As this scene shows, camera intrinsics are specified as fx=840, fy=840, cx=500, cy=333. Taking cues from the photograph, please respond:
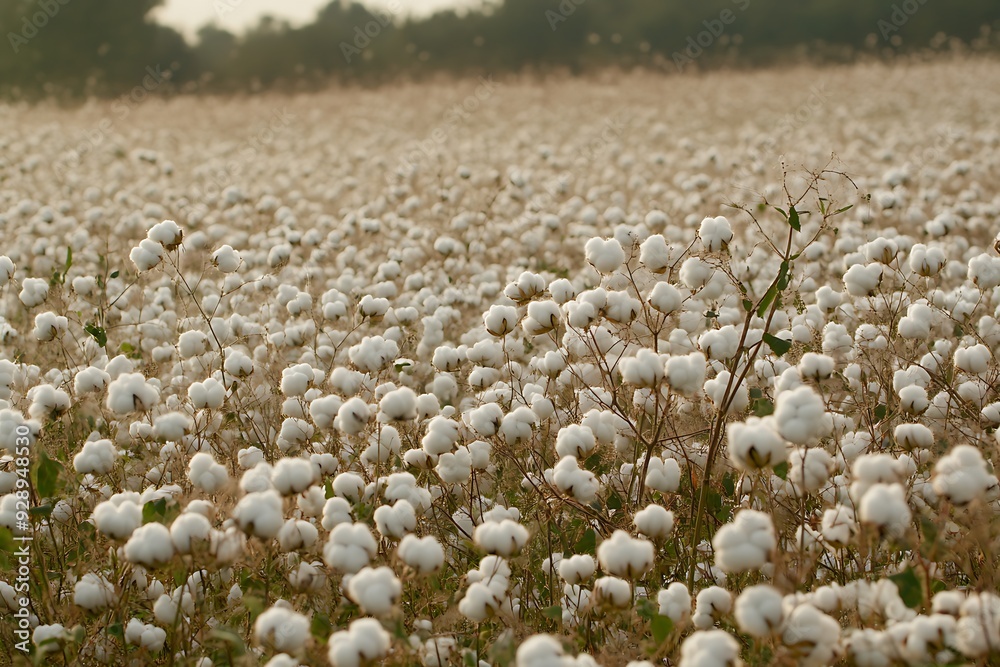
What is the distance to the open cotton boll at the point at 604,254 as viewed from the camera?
277 centimetres

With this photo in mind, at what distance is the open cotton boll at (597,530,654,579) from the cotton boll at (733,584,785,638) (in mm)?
320

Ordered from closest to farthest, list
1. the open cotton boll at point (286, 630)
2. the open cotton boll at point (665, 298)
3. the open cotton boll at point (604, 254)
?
the open cotton boll at point (286, 630) < the open cotton boll at point (665, 298) < the open cotton boll at point (604, 254)

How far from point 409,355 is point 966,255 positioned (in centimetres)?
399

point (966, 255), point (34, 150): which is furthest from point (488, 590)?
point (34, 150)

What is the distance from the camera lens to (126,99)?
22234 mm

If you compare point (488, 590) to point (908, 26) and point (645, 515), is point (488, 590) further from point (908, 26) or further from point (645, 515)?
point (908, 26)

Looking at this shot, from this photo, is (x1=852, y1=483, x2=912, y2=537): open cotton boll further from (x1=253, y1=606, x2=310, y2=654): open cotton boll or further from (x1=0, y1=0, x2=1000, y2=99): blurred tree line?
(x1=0, y1=0, x2=1000, y2=99): blurred tree line

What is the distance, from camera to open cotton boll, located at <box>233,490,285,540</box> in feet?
5.89
